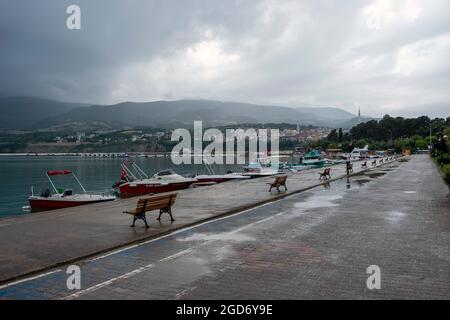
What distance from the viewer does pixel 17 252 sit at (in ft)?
27.6

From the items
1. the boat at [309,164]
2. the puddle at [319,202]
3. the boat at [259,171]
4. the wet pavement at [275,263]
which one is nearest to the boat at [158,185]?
the boat at [259,171]

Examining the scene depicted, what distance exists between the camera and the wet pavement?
19.7 ft

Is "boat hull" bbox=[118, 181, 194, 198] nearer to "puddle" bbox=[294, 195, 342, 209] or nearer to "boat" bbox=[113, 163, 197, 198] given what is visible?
"boat" bbox=[113, 163, 197, 198]

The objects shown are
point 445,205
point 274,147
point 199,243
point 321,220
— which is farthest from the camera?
point 274,147

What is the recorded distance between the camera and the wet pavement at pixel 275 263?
600 centimetres

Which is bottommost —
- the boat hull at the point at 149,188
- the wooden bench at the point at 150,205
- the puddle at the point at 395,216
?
the boat hull at the point at 149,188

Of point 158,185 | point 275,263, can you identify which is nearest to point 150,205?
point 275,263

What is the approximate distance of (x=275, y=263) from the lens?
7359 millimetres

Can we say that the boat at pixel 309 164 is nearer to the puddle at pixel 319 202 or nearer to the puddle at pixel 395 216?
the puddle at pixel 319 202
